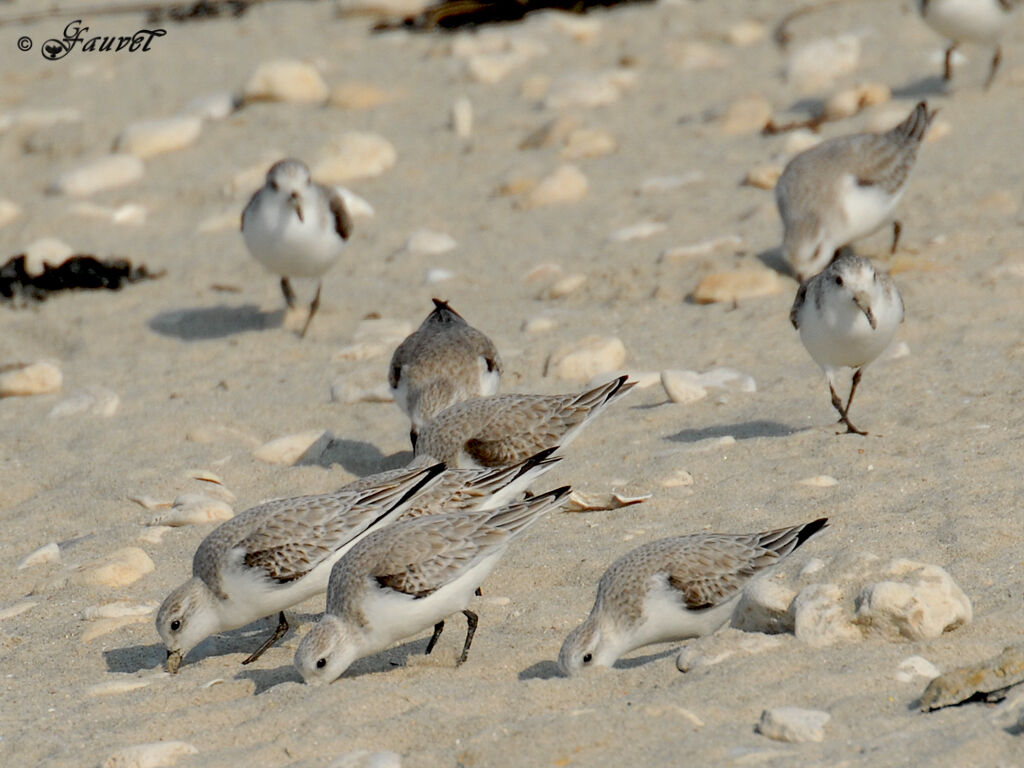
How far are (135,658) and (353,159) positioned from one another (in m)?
7.71

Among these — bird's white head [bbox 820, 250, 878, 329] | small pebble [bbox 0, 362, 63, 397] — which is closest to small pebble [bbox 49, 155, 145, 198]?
small pebble [bbox 0, 362, 63, 397]

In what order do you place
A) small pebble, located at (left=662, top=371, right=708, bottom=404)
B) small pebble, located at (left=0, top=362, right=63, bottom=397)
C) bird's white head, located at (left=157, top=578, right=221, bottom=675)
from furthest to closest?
small pebble, located at (left=0, top=362, right=63, bottom=397) < small pebble, located at (left=662, top=371, right=708, bottom=404) < bird's white head, located at (left=157, top=578, right=221, bottom=675)

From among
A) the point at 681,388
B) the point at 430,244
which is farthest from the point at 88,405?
the point at 681,388

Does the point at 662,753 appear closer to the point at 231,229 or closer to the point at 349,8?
the point at 231,229

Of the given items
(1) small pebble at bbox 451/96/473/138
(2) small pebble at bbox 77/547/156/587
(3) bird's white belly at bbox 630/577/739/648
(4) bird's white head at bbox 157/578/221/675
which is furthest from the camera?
(1) small pebble at bbox 451/96/473/138

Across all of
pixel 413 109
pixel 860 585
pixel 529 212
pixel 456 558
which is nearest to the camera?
pixel 860 585

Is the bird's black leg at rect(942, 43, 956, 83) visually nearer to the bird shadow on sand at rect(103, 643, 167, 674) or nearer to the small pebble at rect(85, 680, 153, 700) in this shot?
the bird shadow on sand at rect(103, 643, 167, 674)

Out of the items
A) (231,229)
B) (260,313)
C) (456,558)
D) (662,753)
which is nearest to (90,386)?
(260,313)

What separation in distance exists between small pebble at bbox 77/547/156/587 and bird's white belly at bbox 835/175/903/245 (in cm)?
541

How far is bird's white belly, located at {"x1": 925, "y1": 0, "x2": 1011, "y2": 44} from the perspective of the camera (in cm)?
1192

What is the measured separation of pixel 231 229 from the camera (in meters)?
12.2

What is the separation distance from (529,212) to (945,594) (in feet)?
23.8

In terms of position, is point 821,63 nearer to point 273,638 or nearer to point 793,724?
point 273,638

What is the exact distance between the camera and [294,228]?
10188 mm
